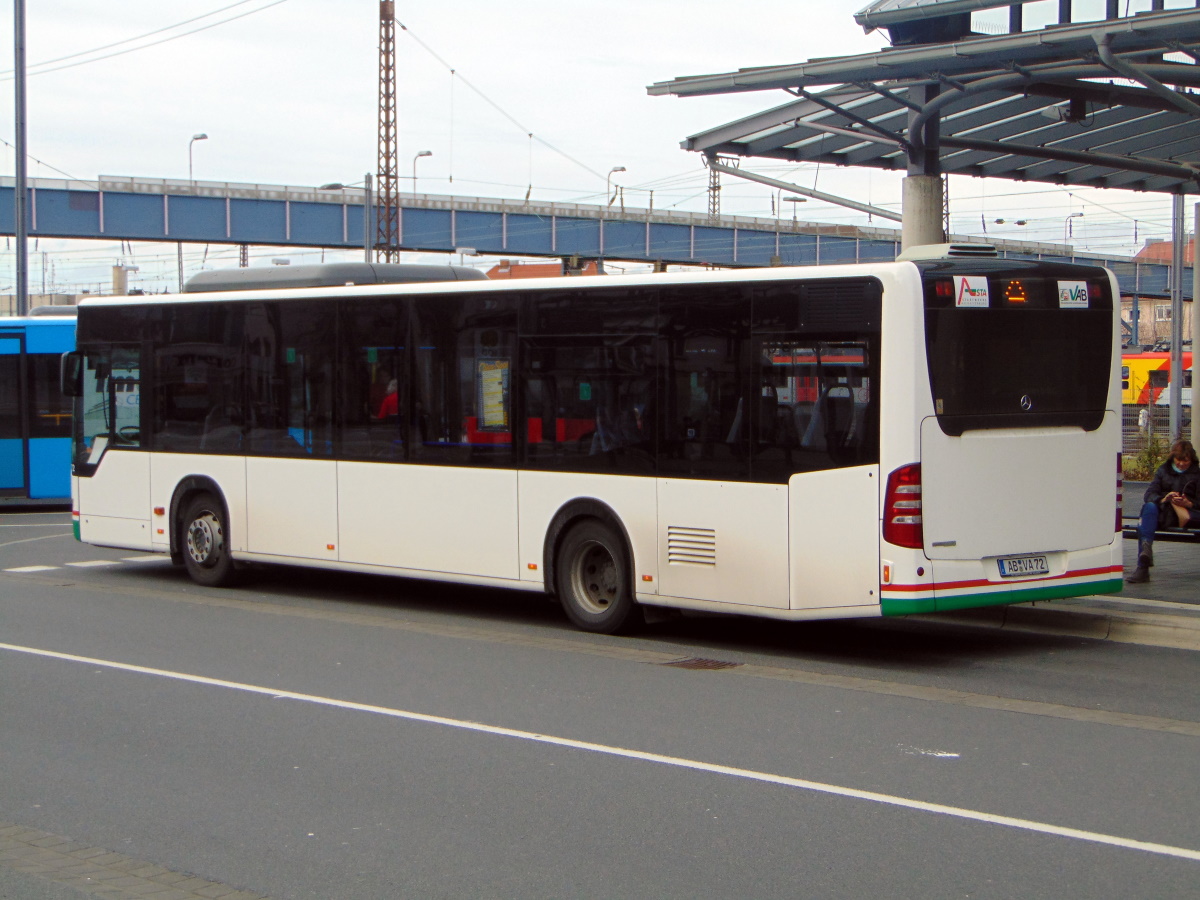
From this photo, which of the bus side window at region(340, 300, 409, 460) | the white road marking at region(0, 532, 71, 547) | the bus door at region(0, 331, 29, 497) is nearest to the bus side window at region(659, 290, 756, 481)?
the bus side window at region(340, 300, 409, 460)

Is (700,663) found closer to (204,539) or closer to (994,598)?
(994,598)

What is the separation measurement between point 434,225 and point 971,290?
47.4m

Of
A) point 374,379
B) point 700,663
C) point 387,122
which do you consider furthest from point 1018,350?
point 387,122

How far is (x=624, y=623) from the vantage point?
36.3 feet

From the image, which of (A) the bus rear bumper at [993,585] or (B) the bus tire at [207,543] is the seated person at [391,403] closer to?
(B) the bus tire at [207,543]

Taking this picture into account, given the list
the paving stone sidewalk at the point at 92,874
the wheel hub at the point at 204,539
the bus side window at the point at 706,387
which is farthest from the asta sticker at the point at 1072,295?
the wheel hub at the point at 204,539

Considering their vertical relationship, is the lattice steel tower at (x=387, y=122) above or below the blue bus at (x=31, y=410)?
above

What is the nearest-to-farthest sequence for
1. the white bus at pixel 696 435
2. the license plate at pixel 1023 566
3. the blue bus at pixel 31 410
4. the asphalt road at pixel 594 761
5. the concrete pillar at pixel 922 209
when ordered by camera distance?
the asphalt road at pixel 594 761
the white bus at pixel 696 435
the license plate at pixel 1023 566
the concrete pillar at pixel 922 209
the blue bus at pixel 31 410

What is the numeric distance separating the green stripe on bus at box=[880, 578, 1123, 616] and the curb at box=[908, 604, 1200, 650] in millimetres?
449

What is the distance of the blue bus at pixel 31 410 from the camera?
918 inches

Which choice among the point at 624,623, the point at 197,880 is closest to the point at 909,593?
the point at 624,623

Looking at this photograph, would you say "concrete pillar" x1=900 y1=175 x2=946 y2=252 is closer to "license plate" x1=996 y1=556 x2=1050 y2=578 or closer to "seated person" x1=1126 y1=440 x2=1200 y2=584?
"seated person" x1=1126 y1=440 x2=1200 y2=584

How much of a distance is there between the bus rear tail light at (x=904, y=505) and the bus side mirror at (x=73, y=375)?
9559mm

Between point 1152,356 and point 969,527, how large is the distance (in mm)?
52925
